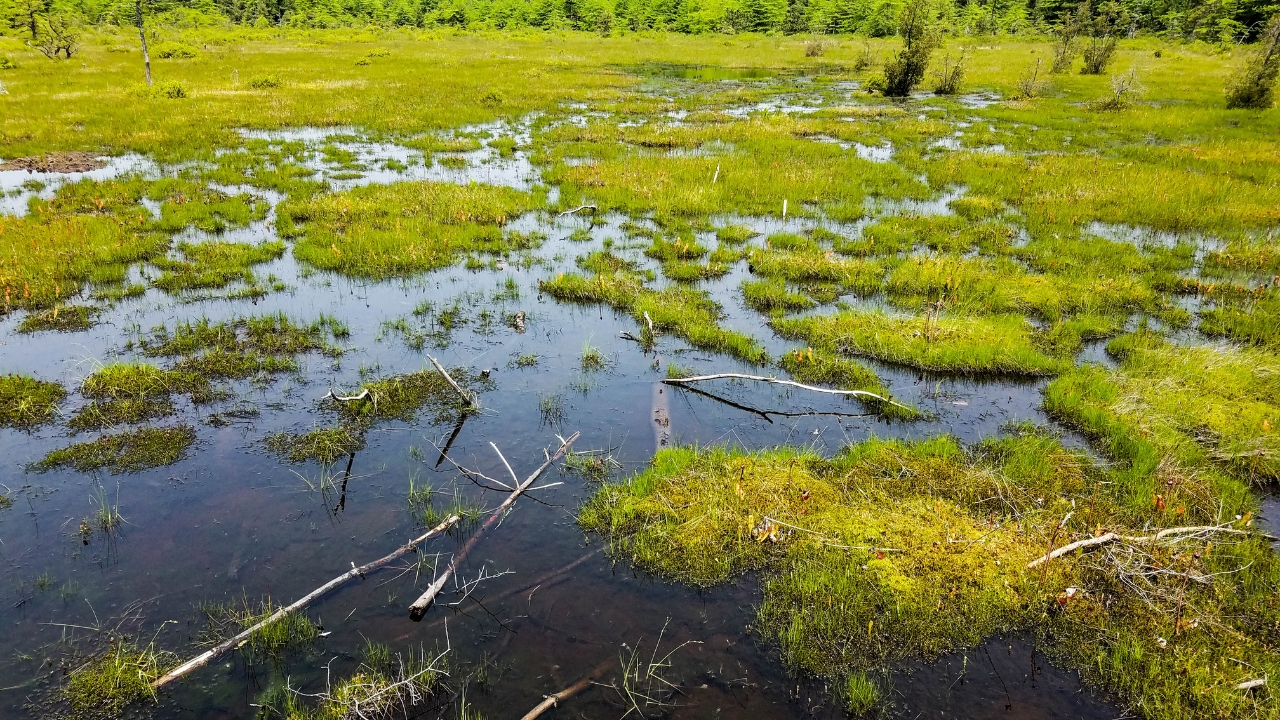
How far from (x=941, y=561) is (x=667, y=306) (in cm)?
767

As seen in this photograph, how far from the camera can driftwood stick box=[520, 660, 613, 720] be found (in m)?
5.12

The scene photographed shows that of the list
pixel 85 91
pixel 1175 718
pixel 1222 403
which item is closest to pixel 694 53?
pixel 85 91

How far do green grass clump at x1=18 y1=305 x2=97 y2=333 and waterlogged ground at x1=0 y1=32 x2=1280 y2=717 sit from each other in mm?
128

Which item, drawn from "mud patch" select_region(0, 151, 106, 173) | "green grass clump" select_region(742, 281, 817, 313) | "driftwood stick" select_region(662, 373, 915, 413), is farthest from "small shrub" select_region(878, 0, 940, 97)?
"mud patch" select_region(0, 151, 106, 173)

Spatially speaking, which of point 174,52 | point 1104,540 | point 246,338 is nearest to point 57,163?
point 246,338

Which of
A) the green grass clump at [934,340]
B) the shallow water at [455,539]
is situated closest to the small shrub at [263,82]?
the shallow water at [455,539]

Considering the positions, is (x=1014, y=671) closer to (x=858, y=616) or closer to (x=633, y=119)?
(x=858, y=616)

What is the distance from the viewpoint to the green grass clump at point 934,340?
10.8 metres

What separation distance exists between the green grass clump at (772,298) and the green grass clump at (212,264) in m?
11.2

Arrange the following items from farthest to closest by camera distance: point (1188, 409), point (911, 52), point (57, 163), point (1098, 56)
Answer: point (1098, 56) → point (911, 52) → point (57, 163) → point (1188, 409)

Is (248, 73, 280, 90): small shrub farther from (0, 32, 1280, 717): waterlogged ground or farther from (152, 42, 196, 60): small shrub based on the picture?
(0, 32, 1280, 717): waterlogged ground

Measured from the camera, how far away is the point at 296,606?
585 centimetres

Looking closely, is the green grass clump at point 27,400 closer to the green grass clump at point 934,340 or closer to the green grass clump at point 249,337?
the green grass clump at point 249,337

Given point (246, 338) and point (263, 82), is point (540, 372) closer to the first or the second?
point (246, 338)
